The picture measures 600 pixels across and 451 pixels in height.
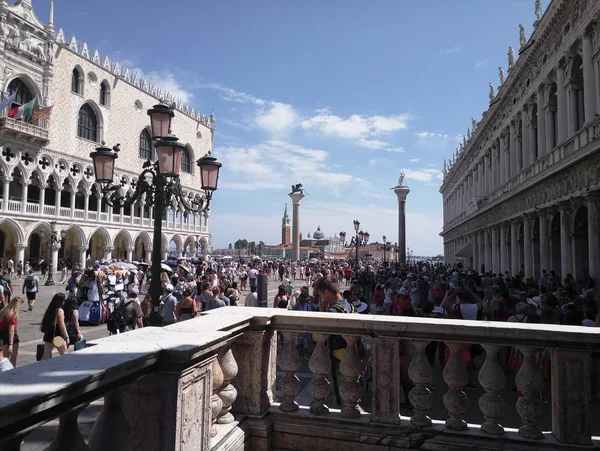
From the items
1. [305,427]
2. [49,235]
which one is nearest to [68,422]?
[305,427]

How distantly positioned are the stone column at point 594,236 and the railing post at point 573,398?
1303cm

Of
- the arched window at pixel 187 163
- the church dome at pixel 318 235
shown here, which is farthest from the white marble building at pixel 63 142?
the church dome at pixel 318 235

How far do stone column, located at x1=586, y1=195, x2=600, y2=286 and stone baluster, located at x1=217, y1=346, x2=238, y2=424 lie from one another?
46.4 feet

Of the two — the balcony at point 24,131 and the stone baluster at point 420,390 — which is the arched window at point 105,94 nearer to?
the balcony at point 24,131

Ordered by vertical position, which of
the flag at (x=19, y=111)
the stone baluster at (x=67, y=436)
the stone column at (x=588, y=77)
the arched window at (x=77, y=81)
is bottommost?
the stone baluster at (x=67, y=436)

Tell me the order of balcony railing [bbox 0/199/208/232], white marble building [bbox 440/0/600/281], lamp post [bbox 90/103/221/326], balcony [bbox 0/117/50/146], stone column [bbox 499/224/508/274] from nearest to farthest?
lamp post [bbox 90/103/221/326] → white marble building [bbox 440/0/600/281] → stone column [bbox 499/224/508/274] → balcony [bbox 0/117/50/146] → balcony railing [bbox 0/199/208/232]

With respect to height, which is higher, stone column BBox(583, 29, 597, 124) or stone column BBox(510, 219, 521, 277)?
stone column BBox(583, 29, 597, 124)

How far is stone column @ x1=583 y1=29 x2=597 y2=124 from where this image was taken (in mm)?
14055

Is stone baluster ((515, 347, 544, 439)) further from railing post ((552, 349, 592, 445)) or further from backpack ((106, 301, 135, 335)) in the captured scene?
backpack ((106, 301, 135, 335))

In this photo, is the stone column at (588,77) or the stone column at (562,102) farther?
the stone column at (562,102)

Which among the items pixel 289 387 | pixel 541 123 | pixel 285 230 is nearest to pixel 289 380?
pixel 289 387

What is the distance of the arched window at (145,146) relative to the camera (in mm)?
43781

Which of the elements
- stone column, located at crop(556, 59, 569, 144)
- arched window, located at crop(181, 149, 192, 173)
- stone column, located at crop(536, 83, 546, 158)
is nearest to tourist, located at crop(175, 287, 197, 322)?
stone column, located at crop(556, 59, 569, 144)

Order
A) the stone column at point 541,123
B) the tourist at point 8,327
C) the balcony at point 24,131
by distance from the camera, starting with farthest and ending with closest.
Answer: the balcony at point 24,131
the stone column at point 541,123
the tourist at point 8,327
